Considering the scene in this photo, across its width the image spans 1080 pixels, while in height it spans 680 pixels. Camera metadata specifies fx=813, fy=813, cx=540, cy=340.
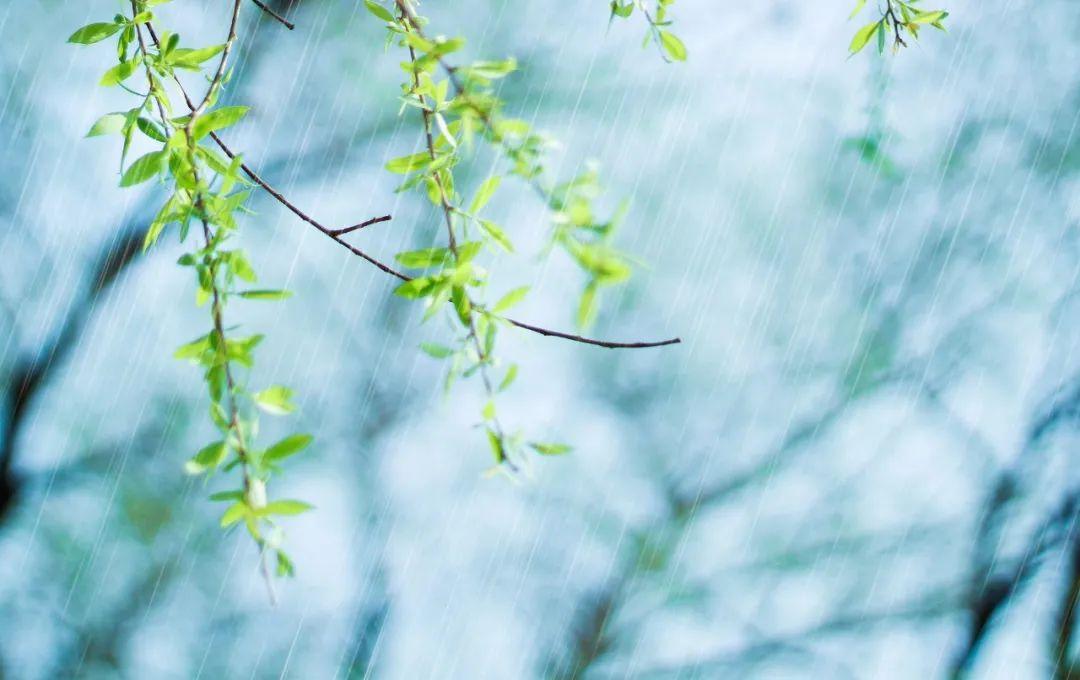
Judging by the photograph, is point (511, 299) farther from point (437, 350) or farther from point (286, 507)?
point (286, 507)

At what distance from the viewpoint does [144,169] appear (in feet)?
2.01

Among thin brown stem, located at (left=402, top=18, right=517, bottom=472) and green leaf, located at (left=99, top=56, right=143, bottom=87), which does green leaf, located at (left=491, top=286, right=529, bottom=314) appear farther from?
green leaf, located at (left=99, top=56, right=143, bottom=87)

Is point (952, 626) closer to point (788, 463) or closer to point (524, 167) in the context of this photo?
point (788, 463)

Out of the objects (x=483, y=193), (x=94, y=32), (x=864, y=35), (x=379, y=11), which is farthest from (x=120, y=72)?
(x=864, y=35)

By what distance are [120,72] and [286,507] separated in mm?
386

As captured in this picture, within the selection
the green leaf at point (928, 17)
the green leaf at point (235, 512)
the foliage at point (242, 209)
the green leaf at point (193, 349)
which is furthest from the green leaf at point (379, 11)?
the green leaf at point (928, 17)

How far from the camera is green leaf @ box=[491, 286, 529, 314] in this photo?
636 millimetres

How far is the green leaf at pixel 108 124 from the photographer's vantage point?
0.62 metres

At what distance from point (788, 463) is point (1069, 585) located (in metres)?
1.00

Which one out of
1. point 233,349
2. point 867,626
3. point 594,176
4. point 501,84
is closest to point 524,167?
point 594,176

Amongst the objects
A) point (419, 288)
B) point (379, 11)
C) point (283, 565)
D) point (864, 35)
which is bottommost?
point (283, 565)

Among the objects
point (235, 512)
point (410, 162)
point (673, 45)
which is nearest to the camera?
point (235, 512)

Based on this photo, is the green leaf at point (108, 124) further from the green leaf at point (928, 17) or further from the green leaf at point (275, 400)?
the green leaf at point (928, 17)

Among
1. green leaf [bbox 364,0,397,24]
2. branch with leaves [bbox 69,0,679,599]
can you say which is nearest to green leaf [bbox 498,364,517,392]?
branch with leaves [bbox 69,0,679,599]
